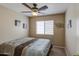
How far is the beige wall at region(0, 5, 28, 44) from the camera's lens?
1431mm

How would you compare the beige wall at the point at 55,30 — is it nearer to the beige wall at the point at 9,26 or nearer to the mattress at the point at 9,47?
the beige wall at the point at 9,26

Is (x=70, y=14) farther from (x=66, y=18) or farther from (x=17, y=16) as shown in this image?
A: (x=17, y=16)

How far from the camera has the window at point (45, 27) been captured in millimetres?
1555

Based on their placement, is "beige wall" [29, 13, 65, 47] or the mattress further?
"beige wall" [29, 13, 65, 47]

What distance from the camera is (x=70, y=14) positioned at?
5.54 feet

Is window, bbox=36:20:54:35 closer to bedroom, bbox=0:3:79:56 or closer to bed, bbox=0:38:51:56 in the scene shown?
bedroom, bbox=0:3:79:56

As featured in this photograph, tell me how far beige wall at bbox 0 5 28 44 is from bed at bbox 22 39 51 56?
215mm

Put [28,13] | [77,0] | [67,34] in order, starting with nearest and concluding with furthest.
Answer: [77,0] < [28,13] < [67,34]

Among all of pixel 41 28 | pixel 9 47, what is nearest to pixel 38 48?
pixel 41 28

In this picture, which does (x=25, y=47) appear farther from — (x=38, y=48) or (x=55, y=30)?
(x=55, y=30)

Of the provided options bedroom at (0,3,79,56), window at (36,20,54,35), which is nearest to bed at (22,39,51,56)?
bedroom at (0,3,79,56)

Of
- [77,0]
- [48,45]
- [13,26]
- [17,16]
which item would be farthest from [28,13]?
[77,0]

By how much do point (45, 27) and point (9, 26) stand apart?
534 mm

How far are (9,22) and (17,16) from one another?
0.48 feet
